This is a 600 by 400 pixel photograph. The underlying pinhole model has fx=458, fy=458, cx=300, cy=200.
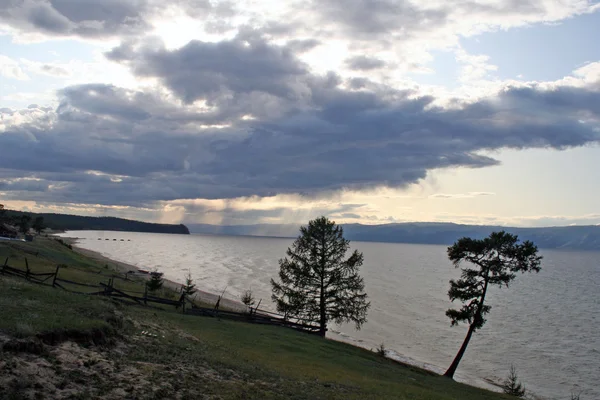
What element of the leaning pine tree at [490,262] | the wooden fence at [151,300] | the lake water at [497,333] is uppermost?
the leaning pine tree at [490,262]

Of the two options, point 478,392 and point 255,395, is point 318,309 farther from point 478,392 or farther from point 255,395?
point 255,395

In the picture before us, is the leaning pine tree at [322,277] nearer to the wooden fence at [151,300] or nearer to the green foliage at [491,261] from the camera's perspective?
the wooden fence at [151,300]

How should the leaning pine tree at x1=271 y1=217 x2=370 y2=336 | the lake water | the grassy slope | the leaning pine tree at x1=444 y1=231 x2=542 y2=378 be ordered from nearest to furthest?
the grassy slope < the leaning pine tree at x1=444 y1=231 x2=542 y2=378 < the leaning pine tree at x1=271 y1=217 x2=370 y2=336 < the lake water

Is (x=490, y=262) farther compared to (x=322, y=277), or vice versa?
(x=322, y=277)

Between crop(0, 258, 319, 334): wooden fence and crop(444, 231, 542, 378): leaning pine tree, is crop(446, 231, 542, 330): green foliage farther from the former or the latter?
crop(0, 258, 319, 334): wooden fence

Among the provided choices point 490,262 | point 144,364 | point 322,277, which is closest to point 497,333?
point 490,262

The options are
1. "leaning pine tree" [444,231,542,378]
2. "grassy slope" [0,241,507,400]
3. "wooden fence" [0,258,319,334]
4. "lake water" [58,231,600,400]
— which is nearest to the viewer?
"grassy slope" [0,241,507,400]

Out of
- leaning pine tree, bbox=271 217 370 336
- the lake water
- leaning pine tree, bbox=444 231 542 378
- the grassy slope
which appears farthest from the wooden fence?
the lake water

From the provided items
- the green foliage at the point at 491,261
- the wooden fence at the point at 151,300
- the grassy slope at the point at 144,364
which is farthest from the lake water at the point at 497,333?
the grassy slope at the point at 144,364

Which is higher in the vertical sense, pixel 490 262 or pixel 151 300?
pixel 490 262

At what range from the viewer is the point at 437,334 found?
218ft

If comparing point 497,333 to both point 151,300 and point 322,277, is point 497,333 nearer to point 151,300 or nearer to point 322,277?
point 322,277

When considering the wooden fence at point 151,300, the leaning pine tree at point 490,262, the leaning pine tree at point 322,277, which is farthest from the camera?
the leaning pine tree at point 322,277

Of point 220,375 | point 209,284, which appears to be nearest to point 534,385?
point 220,375
